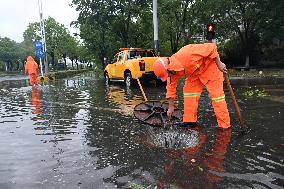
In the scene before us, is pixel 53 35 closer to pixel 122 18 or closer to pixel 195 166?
pixel 122 18

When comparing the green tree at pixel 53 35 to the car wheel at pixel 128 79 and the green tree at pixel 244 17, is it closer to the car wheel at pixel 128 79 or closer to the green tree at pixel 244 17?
the green tree at pixel 244 17

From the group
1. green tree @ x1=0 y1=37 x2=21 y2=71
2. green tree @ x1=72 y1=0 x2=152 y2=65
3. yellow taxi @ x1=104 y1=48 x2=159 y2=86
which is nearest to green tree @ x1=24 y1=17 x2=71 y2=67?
green tree @ x1=0 y1=37 x2=21 y2=71

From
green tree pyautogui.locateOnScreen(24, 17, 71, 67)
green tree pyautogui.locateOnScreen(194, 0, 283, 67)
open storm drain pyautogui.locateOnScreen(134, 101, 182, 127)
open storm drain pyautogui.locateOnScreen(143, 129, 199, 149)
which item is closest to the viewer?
open storm drain pyautogui.locateOnScreen(143, 129, 199, 149)

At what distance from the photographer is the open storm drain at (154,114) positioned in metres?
7.48

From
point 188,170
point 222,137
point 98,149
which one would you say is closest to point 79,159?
point 98,149

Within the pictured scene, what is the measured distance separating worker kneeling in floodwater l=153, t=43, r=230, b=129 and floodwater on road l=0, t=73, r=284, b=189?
1.60 feet

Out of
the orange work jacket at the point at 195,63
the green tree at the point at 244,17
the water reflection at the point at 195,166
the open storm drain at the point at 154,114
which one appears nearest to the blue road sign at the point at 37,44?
the green tree at the point at 244,17

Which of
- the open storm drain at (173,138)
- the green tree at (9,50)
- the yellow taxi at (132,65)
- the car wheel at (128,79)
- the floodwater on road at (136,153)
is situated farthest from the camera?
the green tree at (9,50)

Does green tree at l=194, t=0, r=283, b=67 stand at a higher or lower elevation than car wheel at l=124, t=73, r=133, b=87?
higher

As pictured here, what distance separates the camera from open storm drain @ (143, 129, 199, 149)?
5996 millimetres

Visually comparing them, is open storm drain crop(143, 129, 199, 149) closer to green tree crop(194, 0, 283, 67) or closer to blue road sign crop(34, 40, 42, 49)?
green tree crop(194, 0, 283, 67)

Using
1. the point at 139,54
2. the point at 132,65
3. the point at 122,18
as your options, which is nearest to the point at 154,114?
the point at 132,65

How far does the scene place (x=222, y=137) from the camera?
6.37m

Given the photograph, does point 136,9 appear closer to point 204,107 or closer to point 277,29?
point 277,29
